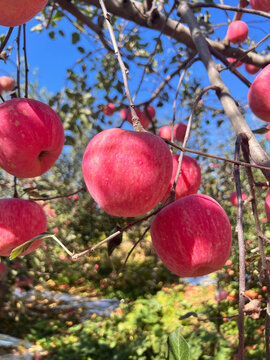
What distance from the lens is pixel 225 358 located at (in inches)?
92.9

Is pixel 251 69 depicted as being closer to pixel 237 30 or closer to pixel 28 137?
pixel 237 30

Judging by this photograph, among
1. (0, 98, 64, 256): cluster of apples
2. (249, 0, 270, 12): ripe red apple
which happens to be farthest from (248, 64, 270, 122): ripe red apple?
(249, 0, 270, 12): ripe red apple

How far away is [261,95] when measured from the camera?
92 centimetres

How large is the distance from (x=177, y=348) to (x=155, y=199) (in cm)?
24

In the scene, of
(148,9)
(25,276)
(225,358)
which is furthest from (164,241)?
(25,276)

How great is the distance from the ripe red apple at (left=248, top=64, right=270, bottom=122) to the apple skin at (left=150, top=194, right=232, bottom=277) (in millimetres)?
431

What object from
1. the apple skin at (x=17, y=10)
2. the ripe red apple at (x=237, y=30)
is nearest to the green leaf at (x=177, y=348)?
the apple skin at (x=17, y=10)

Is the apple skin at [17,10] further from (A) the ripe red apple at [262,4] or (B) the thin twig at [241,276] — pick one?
(A) the ripe red apple at [262,4]

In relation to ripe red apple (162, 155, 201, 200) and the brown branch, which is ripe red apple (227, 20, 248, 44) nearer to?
the brown branch

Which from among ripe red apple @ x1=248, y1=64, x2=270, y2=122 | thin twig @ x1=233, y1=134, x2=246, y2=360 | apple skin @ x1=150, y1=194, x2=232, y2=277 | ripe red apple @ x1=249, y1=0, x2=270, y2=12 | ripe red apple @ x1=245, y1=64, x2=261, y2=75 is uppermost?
ripe red apple @ x1=245, y1=64, x2=261, y2=75

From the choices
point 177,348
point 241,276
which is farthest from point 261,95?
point 177,348

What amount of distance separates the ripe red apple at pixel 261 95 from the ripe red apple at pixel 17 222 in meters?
0.70

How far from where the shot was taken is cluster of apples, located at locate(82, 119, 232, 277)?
0.55 metres

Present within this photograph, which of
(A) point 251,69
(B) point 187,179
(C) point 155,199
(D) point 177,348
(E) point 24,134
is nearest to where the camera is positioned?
(D) point 177,348
